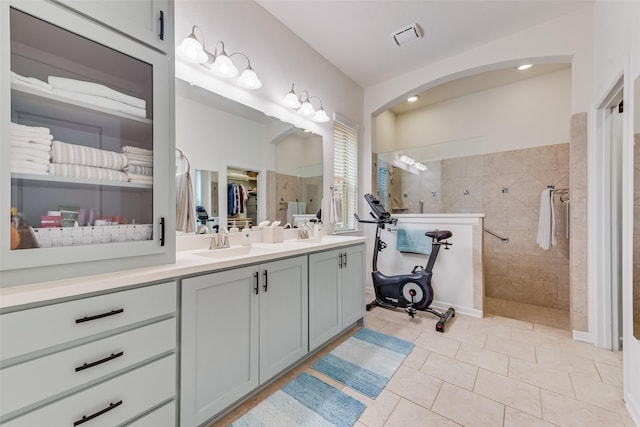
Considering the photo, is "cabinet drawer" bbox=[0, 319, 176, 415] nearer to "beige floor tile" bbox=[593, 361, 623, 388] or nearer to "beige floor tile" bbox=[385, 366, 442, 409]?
"beige floor tile" bbox=[385, 366, 442, 409]

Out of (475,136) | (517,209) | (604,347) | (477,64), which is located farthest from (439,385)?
(475,136)

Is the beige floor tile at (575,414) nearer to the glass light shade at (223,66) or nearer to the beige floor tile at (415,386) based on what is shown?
the beige floor tile at (415,386)

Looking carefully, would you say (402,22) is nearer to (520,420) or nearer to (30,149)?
(30,149)

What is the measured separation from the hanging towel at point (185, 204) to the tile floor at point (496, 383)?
1.21m

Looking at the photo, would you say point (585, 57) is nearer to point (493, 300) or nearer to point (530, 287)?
point (530, 287)

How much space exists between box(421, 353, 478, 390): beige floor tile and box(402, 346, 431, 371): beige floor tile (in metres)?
0.04

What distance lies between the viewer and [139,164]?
1257mm

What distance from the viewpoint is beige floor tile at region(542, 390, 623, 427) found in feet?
4.67

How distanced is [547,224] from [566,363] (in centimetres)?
176

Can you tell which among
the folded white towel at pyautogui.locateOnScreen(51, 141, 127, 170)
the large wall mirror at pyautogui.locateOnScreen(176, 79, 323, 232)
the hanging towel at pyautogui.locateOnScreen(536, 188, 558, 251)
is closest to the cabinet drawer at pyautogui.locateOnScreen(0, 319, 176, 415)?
the folded white towel at pyautogui.locateOnScreen(51, 141, 127, 170)

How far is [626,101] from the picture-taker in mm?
1595

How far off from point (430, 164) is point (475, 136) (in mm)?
855

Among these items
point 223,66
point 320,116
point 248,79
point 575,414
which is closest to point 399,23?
point 320,116

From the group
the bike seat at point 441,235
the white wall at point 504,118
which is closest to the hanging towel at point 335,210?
the bike seat at point 441,235
